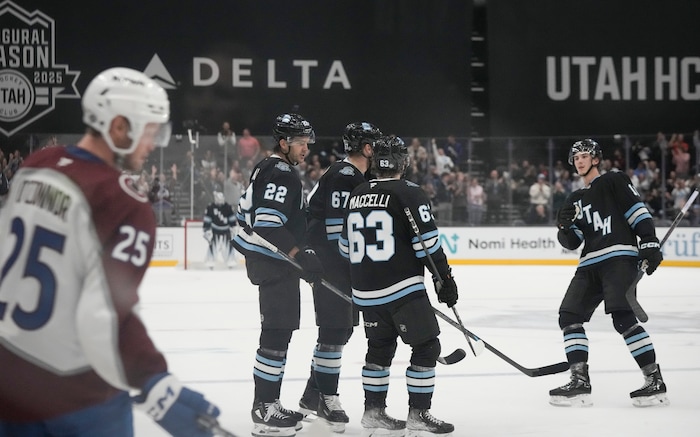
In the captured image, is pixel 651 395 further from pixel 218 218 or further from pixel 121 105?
pixel 218 218

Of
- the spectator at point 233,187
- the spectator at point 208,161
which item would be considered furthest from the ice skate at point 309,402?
the spectator at point 208,161

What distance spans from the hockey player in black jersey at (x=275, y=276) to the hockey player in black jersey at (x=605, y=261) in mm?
1383

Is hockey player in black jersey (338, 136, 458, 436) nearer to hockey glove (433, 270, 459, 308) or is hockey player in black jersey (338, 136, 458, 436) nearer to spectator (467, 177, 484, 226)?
hockey glove (433, 270, 459, 308)

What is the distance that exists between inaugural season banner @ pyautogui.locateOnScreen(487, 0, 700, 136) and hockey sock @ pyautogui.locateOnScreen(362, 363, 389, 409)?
580 inches

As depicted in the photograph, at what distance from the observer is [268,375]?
391 centimetres

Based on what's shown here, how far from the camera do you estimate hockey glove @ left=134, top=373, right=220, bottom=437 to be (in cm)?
163

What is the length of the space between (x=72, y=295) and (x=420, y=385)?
7.46ft

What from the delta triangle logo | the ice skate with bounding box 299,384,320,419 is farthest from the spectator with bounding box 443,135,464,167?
the ice skate with bounding box 299,384,320,419

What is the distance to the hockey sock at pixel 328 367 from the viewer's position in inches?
162

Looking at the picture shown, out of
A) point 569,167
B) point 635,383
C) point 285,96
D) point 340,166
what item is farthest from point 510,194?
point 340,166

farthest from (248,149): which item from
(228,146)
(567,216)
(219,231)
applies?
(567,216)

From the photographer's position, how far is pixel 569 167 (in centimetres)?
1650

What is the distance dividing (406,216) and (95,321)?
2.20 meters

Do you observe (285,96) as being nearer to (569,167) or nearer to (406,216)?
(569,167)
